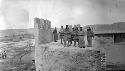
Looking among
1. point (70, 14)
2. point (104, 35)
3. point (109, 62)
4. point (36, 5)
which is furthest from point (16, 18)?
point (109, 62)

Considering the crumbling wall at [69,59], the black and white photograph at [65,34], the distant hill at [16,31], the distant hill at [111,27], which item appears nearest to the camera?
the crumbling wall at [69,59]

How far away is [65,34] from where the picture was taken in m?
6.09

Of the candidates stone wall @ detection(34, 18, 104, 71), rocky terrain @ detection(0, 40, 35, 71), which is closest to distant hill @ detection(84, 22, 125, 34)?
stone wall @ detection(34, 18, 104, 71)

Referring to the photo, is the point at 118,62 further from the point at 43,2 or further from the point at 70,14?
the point at 43,2

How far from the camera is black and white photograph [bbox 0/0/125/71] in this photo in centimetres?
528

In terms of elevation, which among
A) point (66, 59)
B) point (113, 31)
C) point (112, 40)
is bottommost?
point (66, 59)

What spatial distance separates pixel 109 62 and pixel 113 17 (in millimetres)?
1703

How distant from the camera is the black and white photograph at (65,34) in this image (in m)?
5.28

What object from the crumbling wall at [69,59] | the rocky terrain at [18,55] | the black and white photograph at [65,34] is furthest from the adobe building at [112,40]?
the rocky terrain at [18,55]

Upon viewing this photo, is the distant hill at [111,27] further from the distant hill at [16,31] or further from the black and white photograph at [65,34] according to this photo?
the distant hill at [16,31]

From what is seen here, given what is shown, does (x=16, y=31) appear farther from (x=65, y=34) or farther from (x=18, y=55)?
(x=65, y=34)

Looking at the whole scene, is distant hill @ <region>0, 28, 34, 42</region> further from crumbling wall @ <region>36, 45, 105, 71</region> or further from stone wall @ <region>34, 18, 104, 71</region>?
crumbling wall @ <region>36, 45, 105, 71</region>

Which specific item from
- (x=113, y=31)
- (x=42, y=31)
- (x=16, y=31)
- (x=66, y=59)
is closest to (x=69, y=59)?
(x=66, y=59)

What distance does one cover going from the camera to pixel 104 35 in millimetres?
7398
